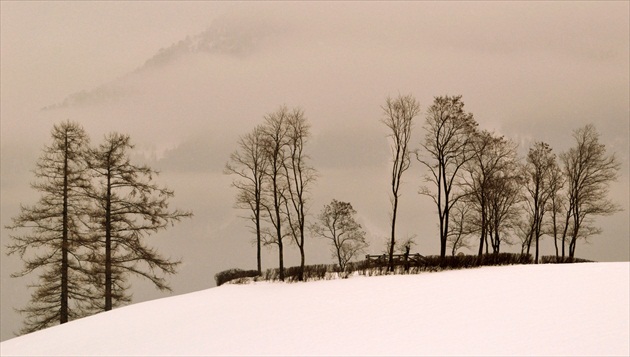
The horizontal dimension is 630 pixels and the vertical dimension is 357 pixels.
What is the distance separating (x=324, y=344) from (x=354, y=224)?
35475mm

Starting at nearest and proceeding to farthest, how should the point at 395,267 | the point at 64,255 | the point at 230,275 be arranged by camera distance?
the point at 64,255, the point at 395,267, the point at 230,275

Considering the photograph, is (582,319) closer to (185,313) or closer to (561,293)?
(561,293)

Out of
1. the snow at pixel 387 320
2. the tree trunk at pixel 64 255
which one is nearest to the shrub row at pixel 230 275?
the snow at pixel 387 320

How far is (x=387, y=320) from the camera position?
19.9 metres

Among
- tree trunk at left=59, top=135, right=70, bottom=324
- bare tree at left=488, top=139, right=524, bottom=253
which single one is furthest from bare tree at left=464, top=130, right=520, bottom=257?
tree trunk at left=59, top=135, right=70, bottom=324

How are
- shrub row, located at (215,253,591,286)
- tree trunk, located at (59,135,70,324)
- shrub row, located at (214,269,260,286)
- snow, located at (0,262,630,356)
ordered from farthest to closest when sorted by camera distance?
1. shrub row, located at (214,269,260,286)
2. shrub row, located at (215,253,591,286)
3. tree trunk, located at (59,135,70,324)
4. snow, located at (0,262,630,356)

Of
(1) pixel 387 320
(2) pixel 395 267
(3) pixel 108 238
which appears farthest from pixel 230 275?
(1) pixel 387 320

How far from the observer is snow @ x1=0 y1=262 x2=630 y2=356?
54.9ft

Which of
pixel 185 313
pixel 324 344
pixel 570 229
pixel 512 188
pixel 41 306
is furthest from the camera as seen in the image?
pixel 570 229

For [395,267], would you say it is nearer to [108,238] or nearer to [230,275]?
[230,275]

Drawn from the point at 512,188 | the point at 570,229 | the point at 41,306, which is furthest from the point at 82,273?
the point at 570,229

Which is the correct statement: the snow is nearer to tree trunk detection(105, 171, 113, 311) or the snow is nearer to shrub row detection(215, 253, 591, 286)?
shrub row detection(215, 253, 591, 286)

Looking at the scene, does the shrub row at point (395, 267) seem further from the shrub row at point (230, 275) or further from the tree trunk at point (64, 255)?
the tree trunk at point (64, 255)

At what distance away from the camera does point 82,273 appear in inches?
1303
